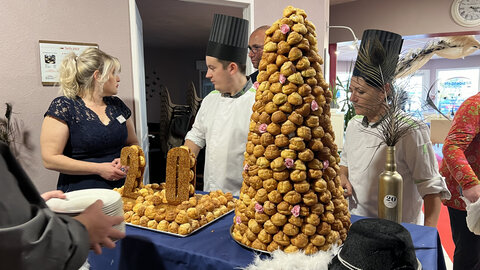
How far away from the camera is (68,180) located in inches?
80.2

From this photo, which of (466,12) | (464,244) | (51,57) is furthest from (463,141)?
(466,12)

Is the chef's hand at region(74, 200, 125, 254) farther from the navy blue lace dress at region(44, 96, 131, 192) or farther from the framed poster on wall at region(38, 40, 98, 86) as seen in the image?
the framed poster on wall at region(38, 40, 98, 86)

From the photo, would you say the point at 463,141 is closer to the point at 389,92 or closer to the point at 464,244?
the point at 464,244

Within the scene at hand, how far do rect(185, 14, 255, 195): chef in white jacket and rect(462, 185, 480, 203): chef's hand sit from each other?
3.97 ft

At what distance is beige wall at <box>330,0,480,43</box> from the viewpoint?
5.39m

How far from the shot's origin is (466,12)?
17.2ft

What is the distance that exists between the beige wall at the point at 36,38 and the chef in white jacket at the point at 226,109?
1177 mm

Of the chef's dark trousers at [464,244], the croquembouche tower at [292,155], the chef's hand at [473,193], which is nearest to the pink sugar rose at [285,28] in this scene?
the croquembouche tower at [292,155]

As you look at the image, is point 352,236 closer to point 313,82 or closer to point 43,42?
point 313,82

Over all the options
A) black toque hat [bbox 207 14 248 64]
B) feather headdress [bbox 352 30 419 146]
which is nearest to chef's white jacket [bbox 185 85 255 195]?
black toque hat [bbox 207 14 248 64]

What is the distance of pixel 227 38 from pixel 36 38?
161cm

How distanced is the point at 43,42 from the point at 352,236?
263cm

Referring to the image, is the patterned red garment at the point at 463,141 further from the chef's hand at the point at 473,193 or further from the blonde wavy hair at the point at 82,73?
the blonde wavy hair at the point at 82,73

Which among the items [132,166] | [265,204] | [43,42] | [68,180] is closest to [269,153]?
[265,204]
